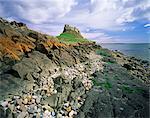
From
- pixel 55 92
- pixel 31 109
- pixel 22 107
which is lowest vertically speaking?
pixel 31 109

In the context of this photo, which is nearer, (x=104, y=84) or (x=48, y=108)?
(x=48, y=108)

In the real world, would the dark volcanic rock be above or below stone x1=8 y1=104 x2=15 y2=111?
below

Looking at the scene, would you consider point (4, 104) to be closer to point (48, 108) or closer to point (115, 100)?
point (48, 108)

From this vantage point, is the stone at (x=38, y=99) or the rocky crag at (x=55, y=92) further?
Answer: the stone at (x=38, y=99)

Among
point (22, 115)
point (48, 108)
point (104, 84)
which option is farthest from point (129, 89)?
point (22, 115)

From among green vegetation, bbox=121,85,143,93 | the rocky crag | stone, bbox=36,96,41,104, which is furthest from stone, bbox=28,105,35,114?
green vegetation, bbox=121,85,143,93

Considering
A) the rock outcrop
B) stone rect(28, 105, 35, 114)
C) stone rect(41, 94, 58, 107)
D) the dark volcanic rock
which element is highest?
the rock outcrop

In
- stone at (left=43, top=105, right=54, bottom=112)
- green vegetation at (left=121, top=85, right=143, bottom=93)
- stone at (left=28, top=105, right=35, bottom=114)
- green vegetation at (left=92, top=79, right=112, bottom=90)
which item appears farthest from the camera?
green vegetation at (left=92, top=79, right=112, bottom=90)

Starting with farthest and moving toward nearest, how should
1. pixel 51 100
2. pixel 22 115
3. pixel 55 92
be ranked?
pixel 55 92
pixel 51 100
pixel 22 115

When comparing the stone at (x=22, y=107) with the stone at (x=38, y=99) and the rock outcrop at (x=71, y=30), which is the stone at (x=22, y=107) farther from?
the rock outcrop at (x=71, y=30)

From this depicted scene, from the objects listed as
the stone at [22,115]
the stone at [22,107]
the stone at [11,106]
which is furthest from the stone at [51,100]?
the stone at [11,106]

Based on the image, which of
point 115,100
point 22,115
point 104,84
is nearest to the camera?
point 22,115

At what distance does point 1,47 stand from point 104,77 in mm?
10367

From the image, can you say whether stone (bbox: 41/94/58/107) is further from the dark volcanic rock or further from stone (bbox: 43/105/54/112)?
the dark volcanic rock
